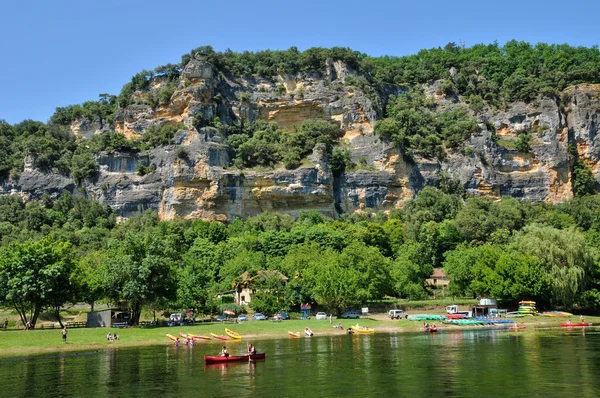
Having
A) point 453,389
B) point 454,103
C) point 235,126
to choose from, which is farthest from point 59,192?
point 453,389

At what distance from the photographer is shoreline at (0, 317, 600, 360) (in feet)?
167

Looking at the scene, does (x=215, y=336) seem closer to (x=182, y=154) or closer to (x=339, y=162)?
(x=182, y=154)

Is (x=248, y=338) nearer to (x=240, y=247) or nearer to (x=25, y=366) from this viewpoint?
(x=25, y=366)

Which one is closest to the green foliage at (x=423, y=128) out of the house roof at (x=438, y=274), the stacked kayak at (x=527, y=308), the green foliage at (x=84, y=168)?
the house roof at (x=438, y=274)

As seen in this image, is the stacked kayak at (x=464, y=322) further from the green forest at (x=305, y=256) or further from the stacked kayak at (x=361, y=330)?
the stacked kayak at (x=361, y=330)

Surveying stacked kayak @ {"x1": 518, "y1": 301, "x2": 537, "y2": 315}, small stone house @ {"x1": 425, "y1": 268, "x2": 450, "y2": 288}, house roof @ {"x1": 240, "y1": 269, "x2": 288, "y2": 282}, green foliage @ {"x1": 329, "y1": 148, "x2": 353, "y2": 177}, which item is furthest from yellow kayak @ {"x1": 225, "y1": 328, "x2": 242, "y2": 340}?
green foliage @ {"x1": 329, "y1": 148, "x2": 353, "y2": 177}

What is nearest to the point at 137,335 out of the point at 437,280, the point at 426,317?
the point at 426,317

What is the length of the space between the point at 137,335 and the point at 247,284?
2379 centimetres

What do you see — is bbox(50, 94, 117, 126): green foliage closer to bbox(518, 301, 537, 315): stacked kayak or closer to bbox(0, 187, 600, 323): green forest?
bbox(0, 187, 600, 323): green forest

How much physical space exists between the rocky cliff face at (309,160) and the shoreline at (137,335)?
57846 mm

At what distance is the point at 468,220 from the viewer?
106 meters

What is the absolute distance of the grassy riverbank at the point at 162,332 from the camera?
2047 inches

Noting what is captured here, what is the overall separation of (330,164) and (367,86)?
1171 inches

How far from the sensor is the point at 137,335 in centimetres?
5800
